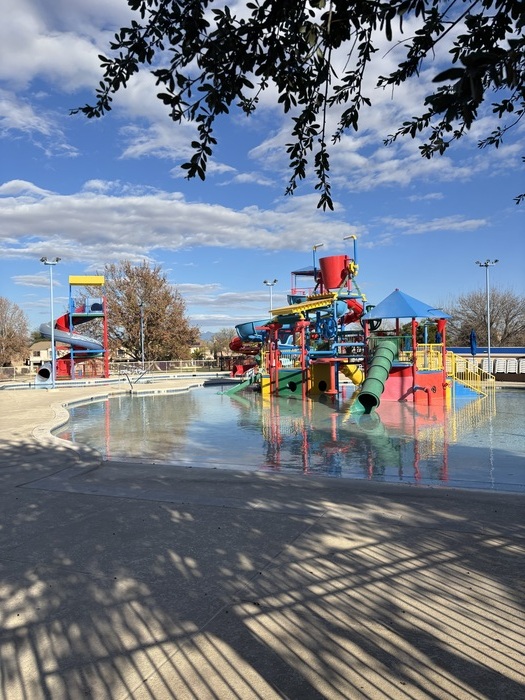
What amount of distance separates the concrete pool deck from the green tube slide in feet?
35.1

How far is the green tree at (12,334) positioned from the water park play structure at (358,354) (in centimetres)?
4961

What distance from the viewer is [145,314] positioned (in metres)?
57.4

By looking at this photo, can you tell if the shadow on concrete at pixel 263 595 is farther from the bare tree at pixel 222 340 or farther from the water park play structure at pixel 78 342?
the bare tree at pixel 222 340

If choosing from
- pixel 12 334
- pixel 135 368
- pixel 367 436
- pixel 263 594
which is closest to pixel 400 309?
pixel 367 436

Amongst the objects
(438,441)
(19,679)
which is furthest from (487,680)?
(438,441)

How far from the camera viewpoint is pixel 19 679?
296cm

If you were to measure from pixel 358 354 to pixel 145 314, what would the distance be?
37243mm

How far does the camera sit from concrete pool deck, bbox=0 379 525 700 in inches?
116

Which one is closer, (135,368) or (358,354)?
(358,354)

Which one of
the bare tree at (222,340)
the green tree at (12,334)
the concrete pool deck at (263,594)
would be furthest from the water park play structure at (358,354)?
the bare tree at (222,340)

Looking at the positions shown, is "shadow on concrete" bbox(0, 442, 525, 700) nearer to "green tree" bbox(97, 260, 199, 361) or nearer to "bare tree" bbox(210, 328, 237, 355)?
"green tree" bbox(97, 260, 199, 361)

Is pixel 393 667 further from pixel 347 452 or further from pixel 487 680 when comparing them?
pixel 347 452

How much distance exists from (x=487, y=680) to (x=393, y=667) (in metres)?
0.51

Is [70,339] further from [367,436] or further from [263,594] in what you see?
[263,594]
